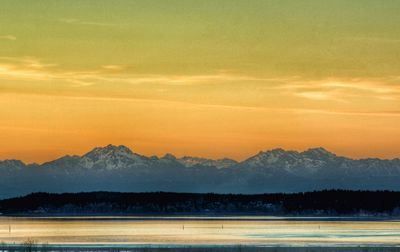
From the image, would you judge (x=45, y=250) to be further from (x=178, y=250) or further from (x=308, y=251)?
(x=308, y=251)

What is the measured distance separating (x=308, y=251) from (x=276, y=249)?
5.16m

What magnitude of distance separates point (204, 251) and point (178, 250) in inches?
161

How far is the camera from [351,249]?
358 ft

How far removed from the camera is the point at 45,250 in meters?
99.5

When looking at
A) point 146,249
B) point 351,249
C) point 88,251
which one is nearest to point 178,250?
point 146,249

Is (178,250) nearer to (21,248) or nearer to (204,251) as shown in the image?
(204,251)

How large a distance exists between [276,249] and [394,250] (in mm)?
12363

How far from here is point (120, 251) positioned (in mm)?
105812

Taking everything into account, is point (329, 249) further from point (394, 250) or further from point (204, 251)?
point (204, 251)

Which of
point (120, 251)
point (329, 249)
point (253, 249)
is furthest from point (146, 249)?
point (329, 249)

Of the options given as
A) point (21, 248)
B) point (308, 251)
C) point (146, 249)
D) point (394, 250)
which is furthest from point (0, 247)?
point (394, 250)

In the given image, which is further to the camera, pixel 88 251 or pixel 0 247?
pixel 0 247

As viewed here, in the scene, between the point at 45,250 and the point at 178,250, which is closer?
the point at 45,250

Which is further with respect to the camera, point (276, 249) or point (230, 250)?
point (276, 249)
